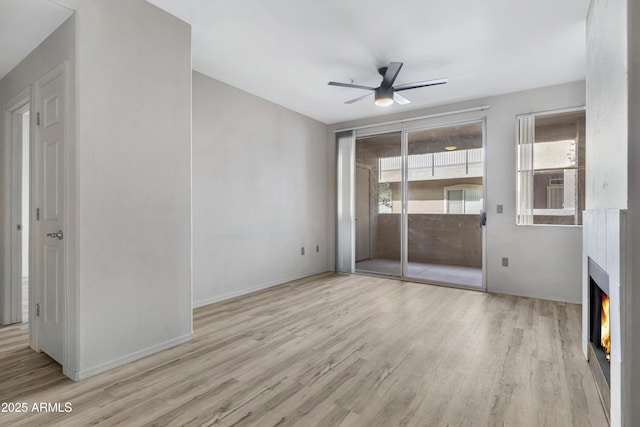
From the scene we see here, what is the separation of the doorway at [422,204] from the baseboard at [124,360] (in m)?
3.54

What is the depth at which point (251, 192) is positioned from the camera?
441cm

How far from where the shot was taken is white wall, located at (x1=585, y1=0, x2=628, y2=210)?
153 centimetres

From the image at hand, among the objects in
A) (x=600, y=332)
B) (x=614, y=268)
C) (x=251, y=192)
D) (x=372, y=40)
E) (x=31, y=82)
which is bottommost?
(x=600, y=332)

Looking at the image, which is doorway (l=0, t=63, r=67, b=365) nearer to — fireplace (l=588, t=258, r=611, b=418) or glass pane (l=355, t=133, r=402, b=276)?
fireplace (l=588, t=258, r=611, b=418)

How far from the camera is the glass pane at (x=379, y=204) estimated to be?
5.41 m

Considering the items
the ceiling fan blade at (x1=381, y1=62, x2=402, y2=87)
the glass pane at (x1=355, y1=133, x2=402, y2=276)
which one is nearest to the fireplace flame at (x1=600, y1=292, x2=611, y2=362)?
the ceiling fan blade at (x1=381, y1=62, x2=402, y2=87)

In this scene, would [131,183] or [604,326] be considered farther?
[131,183]

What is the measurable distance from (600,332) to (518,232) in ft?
7.38

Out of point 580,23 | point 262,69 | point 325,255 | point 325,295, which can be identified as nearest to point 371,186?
point 325,255

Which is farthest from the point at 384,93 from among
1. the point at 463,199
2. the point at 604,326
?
the point at 604,326

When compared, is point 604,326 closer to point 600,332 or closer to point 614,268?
point 600,332

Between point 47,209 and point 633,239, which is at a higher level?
point 47,209

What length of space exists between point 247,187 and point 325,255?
222 centimetres

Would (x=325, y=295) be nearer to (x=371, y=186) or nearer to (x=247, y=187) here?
(x=247, y=187)
